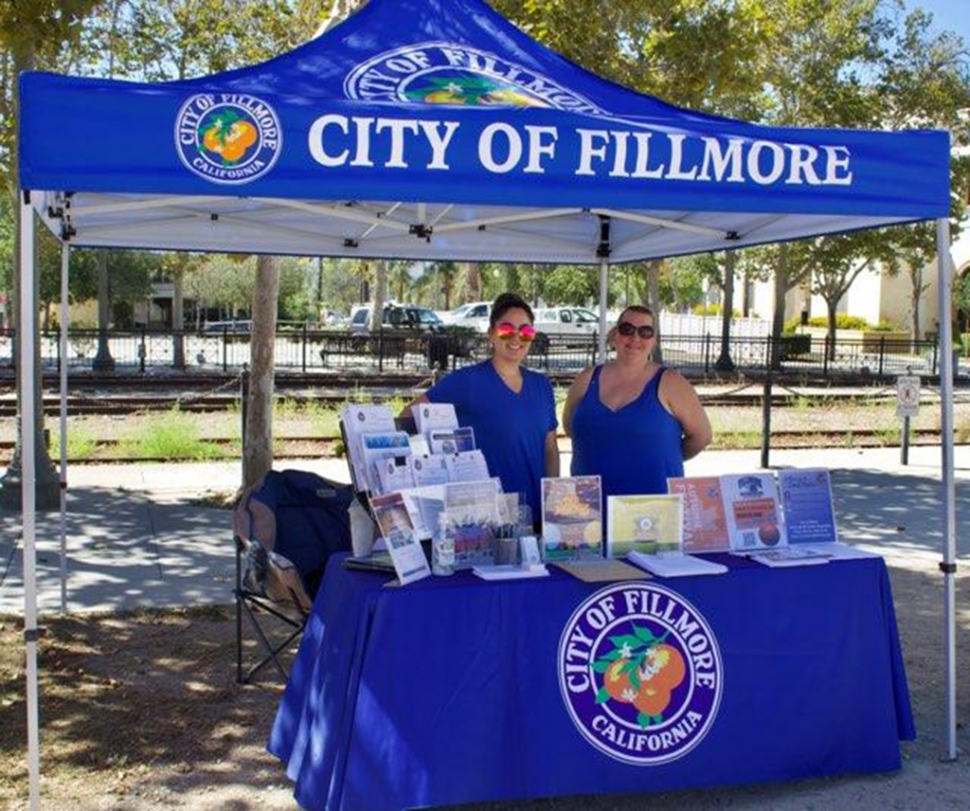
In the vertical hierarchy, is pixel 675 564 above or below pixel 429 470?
below

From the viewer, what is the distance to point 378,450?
13.4ft

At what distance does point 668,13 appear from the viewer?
39.2 ft

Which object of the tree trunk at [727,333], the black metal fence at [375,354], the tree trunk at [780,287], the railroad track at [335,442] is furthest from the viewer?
the tree trunk at [780,287]

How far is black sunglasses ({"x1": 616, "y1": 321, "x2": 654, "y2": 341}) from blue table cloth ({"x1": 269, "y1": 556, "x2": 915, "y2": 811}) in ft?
3.43

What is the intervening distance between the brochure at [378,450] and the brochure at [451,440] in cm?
12

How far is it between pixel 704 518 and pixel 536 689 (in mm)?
1004

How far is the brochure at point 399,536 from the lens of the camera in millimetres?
3764

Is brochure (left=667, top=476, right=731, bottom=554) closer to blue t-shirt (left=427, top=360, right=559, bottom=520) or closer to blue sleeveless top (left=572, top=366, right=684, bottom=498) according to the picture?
blue sleeveless top (left=572, top=366, right=684, bottom=498)

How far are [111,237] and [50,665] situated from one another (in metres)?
2.47

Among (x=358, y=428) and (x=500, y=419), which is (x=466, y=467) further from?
(x=500, y=419)

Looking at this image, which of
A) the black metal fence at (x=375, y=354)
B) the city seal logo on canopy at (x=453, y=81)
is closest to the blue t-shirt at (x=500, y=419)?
the city seal logo on canopy at (x=453, y=81)

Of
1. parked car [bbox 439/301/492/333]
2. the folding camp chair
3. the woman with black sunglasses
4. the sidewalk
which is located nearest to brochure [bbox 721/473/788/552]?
the woman with black sunglasses

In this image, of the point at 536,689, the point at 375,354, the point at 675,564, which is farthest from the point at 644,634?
the point at 375,354

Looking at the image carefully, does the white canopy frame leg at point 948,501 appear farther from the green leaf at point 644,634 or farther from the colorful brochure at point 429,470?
the colorful brochure at point 429,470
